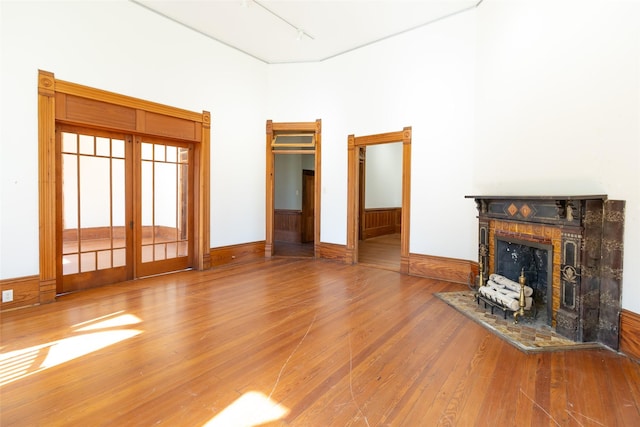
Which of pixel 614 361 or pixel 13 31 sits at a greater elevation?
pixel 13 31

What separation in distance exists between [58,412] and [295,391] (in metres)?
1.34

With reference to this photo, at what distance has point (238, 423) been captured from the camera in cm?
175

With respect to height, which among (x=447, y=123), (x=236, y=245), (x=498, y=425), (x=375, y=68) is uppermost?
(x=375, y=68)

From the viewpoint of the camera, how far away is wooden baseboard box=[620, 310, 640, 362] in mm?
2514

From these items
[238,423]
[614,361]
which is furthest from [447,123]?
[238,423]

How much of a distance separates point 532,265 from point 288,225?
6.12 metres

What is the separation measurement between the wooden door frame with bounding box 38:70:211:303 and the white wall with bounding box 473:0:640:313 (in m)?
4.40

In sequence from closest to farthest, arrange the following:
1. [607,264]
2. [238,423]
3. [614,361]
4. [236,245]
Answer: [238,423] < [614,361] < [607,264] < [236,245]

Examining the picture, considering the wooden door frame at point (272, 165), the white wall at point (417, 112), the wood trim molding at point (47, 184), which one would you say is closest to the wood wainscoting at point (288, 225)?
the wooden door frame at point (272, 165)

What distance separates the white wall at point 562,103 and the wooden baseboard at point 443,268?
1150 mm

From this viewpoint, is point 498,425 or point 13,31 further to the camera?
point 13,31

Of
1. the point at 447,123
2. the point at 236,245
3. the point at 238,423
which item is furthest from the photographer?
the point at 236,245

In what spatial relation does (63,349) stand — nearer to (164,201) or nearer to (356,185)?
(164,201)

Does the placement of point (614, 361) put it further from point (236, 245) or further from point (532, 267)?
point (236, 245)
